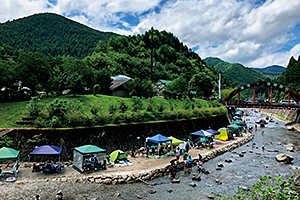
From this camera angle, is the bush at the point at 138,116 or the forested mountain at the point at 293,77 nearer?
the bush at the point at 138,116

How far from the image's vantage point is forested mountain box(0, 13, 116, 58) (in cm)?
14775

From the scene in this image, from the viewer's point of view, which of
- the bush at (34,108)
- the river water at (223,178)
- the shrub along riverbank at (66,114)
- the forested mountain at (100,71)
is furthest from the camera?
the forested mountain at (100,71)

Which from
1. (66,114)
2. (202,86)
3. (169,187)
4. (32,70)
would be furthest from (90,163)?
(202,86)

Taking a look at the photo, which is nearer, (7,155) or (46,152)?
(7,155)

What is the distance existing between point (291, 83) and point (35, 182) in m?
126

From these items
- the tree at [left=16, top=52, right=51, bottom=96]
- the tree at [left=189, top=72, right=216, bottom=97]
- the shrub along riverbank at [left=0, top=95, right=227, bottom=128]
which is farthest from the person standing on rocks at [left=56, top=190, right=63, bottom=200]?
the tree at [left=189, top=72, right=216, bottom=97]

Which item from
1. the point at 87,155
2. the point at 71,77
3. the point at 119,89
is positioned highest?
the point at 71,77

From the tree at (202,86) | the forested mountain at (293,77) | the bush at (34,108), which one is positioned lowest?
the bush at (34,108)

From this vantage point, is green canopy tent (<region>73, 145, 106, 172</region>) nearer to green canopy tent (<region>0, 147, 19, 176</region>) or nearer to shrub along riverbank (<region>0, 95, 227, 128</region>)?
green canopy tent (<region>0, 147, 19, 176</region>)

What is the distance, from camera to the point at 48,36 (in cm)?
16912

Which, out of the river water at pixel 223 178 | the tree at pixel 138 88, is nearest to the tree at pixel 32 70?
the tree at pixel 138 88

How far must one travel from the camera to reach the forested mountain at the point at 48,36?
148m

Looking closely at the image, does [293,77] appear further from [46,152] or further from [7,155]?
[7,155]

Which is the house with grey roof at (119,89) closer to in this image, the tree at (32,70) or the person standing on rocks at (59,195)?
the tree at (32,70)
